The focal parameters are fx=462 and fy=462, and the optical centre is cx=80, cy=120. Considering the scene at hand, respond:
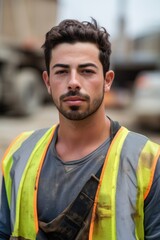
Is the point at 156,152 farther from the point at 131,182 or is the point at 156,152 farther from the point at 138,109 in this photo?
the point at 138,109

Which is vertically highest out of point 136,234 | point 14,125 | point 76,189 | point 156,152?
point 156,152

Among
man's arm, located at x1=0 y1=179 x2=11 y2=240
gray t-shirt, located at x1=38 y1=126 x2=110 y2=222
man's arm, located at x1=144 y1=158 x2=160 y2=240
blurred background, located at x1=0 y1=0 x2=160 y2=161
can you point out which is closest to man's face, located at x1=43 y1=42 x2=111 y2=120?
gray t-shirt, located at x1=38 y1=126 x2=110 y2=222

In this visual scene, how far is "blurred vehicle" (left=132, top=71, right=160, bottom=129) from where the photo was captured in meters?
8.71

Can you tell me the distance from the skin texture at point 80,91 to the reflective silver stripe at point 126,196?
0.64 feet

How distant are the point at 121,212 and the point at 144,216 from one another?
0.10 m

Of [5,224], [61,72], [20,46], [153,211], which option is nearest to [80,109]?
[61,72]

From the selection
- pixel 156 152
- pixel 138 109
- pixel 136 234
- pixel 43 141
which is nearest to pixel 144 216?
pixel 136 234

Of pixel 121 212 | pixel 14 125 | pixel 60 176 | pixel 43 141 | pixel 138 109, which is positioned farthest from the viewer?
pixel 14 125

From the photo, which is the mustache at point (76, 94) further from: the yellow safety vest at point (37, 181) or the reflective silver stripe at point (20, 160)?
the reflective silver stripe at point (20, 160)

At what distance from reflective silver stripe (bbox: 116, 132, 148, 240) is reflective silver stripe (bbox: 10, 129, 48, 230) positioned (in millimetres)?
428

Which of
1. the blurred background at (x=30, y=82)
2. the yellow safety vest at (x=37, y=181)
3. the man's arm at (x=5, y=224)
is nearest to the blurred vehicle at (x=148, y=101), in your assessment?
the blurred background at (x=30, y=82)

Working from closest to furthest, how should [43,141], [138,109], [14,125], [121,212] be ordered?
[121,212]
[43,141]
[138,109]
[14,125]

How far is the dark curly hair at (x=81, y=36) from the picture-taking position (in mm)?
1842

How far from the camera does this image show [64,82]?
6.09 ft
